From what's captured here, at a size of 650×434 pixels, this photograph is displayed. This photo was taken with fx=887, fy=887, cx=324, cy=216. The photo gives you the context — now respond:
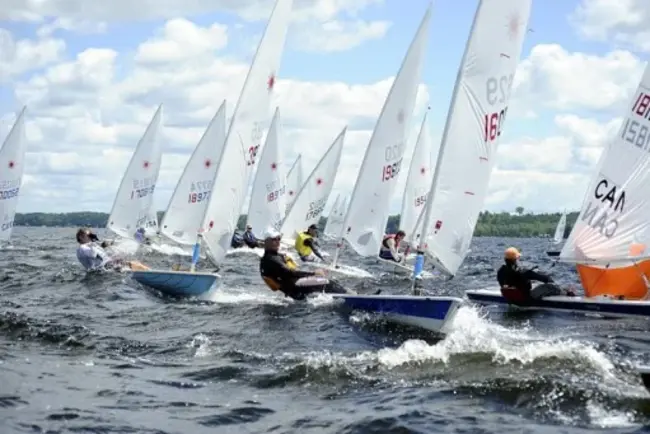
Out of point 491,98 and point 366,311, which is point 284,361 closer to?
point 366,311

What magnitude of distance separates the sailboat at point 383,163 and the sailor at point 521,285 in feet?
23.2

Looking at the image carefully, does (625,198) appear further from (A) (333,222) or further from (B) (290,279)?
(A) (333,222)

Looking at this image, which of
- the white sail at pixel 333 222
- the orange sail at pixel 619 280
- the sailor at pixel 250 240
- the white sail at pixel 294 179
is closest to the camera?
the orange sail at pixel 619 280

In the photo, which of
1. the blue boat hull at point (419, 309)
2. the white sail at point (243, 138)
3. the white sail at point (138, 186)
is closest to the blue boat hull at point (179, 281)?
the white sail at point (243, 138)

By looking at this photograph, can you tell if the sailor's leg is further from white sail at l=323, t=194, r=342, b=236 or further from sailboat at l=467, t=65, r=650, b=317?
white sail at l=323, t=194, r=342, b=236

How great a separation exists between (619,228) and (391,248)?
10.4 m

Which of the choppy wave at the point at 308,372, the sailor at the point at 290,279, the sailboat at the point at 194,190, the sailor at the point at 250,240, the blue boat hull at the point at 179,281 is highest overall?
the sailboat at the point at 194,190

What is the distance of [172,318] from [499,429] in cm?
806

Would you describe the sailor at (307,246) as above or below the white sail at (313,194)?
below

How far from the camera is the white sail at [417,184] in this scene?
105ft

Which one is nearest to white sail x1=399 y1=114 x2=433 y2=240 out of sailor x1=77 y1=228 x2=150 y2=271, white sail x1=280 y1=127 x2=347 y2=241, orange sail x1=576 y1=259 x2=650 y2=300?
white sail x1=280 y1=127 x2=347 y2=241

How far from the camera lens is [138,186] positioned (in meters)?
33.1

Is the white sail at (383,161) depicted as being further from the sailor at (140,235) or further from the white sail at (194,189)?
the sailor at (140,235)

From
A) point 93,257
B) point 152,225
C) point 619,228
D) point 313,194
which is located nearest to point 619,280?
point 619,228
